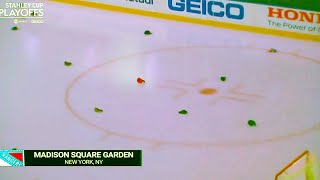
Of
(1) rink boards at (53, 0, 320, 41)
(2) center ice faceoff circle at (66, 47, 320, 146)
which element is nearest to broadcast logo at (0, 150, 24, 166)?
(2) center ice faceoff circle at (66, 47, 320, 146)

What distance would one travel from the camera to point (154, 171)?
1701 millimetres

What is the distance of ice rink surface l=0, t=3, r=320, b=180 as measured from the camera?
5.55ft

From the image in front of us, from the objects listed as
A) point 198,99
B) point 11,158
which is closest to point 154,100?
point 198,99

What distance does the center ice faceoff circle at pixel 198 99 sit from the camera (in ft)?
5.58

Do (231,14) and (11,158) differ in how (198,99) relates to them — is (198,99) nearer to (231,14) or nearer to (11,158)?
(231,14)

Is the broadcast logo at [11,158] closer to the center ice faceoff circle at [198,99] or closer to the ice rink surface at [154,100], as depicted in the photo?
the ice rink surface at [154,100]

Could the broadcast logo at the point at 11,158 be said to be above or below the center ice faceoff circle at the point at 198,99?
below

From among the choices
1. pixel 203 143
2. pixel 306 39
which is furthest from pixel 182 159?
pixel 306 39

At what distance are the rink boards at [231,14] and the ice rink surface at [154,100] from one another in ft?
0.11

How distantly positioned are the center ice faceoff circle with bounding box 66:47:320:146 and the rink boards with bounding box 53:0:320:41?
0.12 metres

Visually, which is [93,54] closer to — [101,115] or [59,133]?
[101,115]

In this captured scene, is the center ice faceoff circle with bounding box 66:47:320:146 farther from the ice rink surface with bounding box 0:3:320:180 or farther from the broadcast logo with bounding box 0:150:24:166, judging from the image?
the broadcast logo with bounding box 0:150:24:166

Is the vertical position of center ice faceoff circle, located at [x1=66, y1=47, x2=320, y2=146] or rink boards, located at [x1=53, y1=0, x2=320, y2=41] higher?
rink boards, located at [x1=53, y1=0, x2=320, y2=41]

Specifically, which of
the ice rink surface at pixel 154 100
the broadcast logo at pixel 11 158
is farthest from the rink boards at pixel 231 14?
the broadcast logo at pixel 11 158
